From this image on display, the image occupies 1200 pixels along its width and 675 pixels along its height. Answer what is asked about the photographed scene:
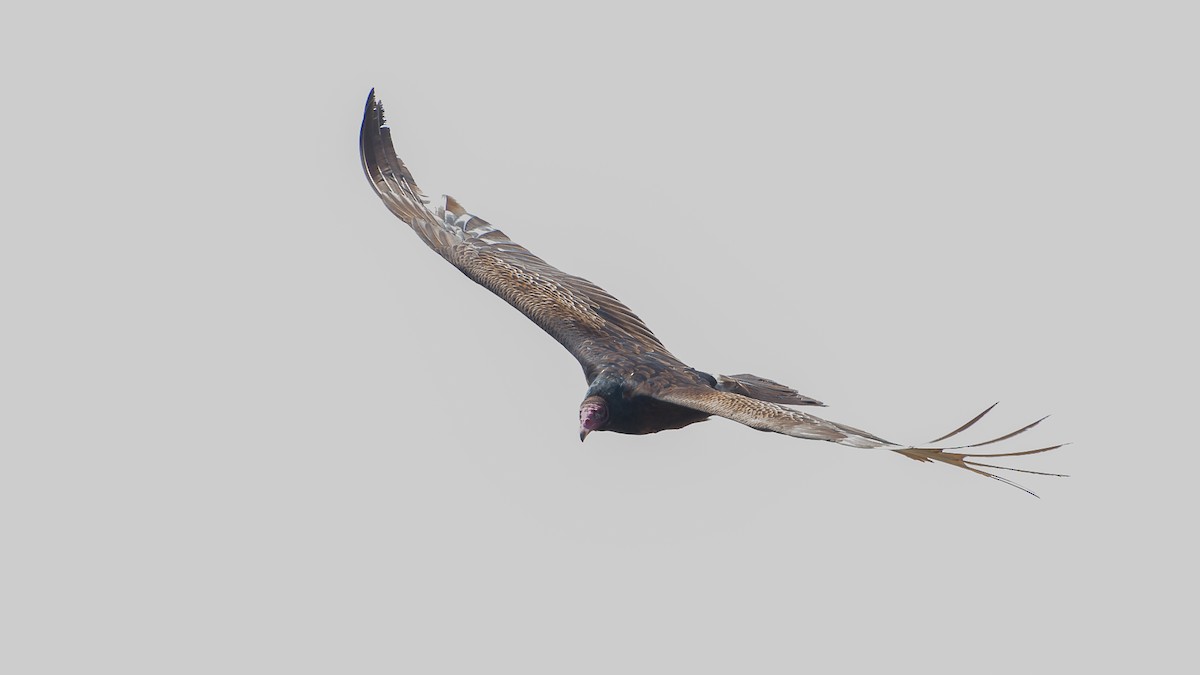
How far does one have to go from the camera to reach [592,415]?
52.4ft

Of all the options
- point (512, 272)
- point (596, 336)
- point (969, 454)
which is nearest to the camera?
point (969, 454)

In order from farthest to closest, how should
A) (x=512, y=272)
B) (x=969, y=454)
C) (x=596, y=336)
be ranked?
(x=512, y=272) < (x=596, y=336) < (x=969, y=454)

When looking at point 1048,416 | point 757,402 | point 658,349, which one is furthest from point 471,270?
point 1048,416

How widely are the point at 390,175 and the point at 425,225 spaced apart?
0.90 metres

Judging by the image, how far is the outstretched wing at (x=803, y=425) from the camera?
12302 mm

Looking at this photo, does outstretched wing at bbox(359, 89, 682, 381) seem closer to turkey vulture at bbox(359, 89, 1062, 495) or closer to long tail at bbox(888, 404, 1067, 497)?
turkey vulture at bbox(359, 89, 1062, 495)

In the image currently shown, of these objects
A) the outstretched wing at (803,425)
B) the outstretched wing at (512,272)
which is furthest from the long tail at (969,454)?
the outstretched wing at (512,272)

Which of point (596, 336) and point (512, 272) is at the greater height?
point (512, 272)

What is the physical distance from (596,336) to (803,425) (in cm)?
395

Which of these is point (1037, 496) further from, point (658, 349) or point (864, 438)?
point (658, 349)

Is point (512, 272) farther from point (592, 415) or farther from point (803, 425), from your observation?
point (803, 425)

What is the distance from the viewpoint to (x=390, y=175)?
18969 millimetres

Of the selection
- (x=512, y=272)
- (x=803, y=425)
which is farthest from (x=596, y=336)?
(x=803, y=425)

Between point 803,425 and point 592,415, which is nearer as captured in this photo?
point 803,425
